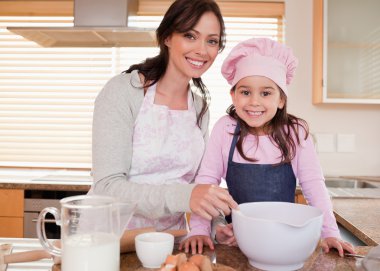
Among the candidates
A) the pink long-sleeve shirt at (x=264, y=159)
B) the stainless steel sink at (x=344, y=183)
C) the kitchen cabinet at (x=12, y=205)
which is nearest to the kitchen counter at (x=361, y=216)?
the pink long-sleeve shirt at (x=264, y=159)

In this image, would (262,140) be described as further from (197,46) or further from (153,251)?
(153,251)

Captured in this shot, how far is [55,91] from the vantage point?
2.84 m

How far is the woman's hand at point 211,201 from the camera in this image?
2.81ft

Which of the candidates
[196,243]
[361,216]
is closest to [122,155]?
[196,243]

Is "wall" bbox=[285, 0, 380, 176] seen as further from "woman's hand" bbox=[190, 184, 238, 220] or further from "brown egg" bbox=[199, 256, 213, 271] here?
"brown egg" bbox=[199, 256, 213, 271]

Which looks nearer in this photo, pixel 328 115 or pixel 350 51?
pixel 350 51

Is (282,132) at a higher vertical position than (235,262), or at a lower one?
higher

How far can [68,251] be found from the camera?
68 centimetres

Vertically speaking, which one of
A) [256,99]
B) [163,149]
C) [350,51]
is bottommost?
[163,149]

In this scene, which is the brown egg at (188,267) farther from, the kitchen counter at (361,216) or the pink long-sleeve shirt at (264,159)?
the kitchen counter at (361,216)

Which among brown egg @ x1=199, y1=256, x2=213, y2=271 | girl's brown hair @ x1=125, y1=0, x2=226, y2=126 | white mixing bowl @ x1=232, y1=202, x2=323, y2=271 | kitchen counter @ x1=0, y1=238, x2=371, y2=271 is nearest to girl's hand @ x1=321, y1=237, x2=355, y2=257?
kitchen counter @ x1=0, y1=238, x2=371, y2=271

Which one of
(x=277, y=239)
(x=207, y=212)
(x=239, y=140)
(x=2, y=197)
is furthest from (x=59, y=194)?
(x=277, y=239)

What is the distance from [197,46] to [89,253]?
2.49ft

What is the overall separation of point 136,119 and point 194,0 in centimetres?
42
